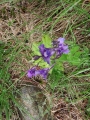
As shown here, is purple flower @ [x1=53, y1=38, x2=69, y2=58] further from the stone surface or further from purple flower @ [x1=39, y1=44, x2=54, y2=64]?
the stone surface

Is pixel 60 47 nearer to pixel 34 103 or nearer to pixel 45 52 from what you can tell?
pixel 45 52

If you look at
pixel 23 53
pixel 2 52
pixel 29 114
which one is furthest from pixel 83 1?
pixel 29 114

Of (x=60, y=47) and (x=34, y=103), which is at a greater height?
(x=60, y=47)

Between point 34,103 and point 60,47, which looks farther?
point 34,103

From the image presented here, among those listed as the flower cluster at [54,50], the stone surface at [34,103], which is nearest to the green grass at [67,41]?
the stone surface at [34,103]

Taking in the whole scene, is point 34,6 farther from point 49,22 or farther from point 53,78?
point 53,78

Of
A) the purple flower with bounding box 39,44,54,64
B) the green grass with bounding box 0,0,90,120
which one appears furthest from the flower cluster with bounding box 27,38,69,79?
the green grass with bounding box 0,0,90,120

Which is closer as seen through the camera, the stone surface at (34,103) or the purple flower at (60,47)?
the purple flower at (60,47)

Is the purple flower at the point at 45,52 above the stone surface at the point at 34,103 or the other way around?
above

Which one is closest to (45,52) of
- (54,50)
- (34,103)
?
(54,50)

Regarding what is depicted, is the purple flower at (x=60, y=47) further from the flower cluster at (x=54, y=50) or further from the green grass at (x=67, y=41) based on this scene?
the green grass at (x=67, y=41)
